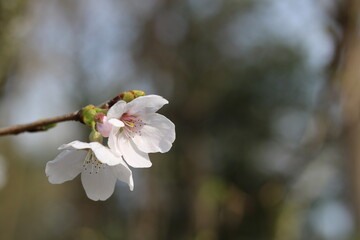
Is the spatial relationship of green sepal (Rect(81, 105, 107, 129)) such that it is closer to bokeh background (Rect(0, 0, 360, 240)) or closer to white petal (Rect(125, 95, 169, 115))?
white petal (Rect(125, 95, 169, 115))

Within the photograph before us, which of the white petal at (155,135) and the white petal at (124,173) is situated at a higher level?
the white petal at (155,135)

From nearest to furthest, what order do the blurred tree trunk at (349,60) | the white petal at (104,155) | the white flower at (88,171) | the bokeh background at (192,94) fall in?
the white petal at (104,155), the white flower at (88,171), the blurred tree trunk at (349,60), the bokeh background at (192,94)

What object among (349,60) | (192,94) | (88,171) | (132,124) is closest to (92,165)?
(88,171)

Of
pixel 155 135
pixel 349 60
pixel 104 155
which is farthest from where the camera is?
pixel 349 60

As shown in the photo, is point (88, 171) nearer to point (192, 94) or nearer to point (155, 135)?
point (155, 135)

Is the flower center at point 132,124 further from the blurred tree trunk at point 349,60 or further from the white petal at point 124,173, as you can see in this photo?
the blurred tree trunk at point 349,60

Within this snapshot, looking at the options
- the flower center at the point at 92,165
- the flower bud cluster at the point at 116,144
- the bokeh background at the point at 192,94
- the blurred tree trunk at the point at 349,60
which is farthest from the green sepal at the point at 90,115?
the bokeh background at the point at 192,94

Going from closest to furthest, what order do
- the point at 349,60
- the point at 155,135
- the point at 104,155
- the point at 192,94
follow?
the point at 104,155, the point at 155,135, the point at 349,60, the point at 192,94
